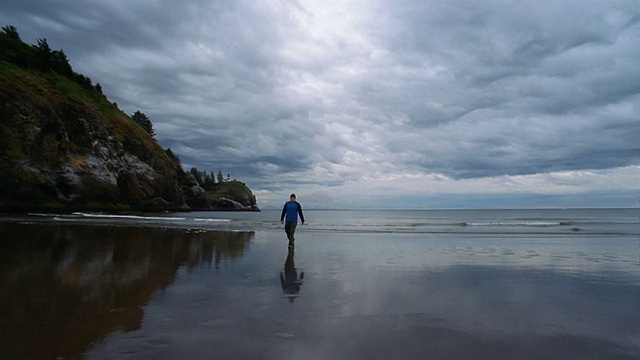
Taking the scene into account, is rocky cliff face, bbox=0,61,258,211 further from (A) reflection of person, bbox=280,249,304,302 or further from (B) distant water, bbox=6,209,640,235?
(A) reflection of person, bbox=280,249,304,302

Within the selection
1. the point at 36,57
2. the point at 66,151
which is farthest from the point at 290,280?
the point at 36,57

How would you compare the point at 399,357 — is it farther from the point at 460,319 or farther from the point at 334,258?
the point at 334,258

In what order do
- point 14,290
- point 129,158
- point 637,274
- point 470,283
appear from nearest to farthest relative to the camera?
point 14,290 < point 470,283 < point 637,274 < point 129,158

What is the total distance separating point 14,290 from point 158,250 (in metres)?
6.79

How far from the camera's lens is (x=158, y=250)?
44.7 feet

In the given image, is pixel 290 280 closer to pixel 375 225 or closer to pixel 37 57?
pixel 375 225

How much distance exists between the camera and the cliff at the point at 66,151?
40.1 metres

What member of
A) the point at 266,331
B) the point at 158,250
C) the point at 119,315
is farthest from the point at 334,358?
the point at 158,250

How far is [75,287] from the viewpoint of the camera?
24.1 ft

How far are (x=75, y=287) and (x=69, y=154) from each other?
48638 mm

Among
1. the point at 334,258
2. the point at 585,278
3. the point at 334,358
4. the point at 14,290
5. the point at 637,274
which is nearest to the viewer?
the point at 334,358

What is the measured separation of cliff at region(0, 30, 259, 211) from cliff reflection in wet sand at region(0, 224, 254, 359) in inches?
1286

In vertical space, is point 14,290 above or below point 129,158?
below

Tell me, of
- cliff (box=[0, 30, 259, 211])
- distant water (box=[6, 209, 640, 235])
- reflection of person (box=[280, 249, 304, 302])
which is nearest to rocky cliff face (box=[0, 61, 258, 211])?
cliff (box=[0, 30, 259, 211])
